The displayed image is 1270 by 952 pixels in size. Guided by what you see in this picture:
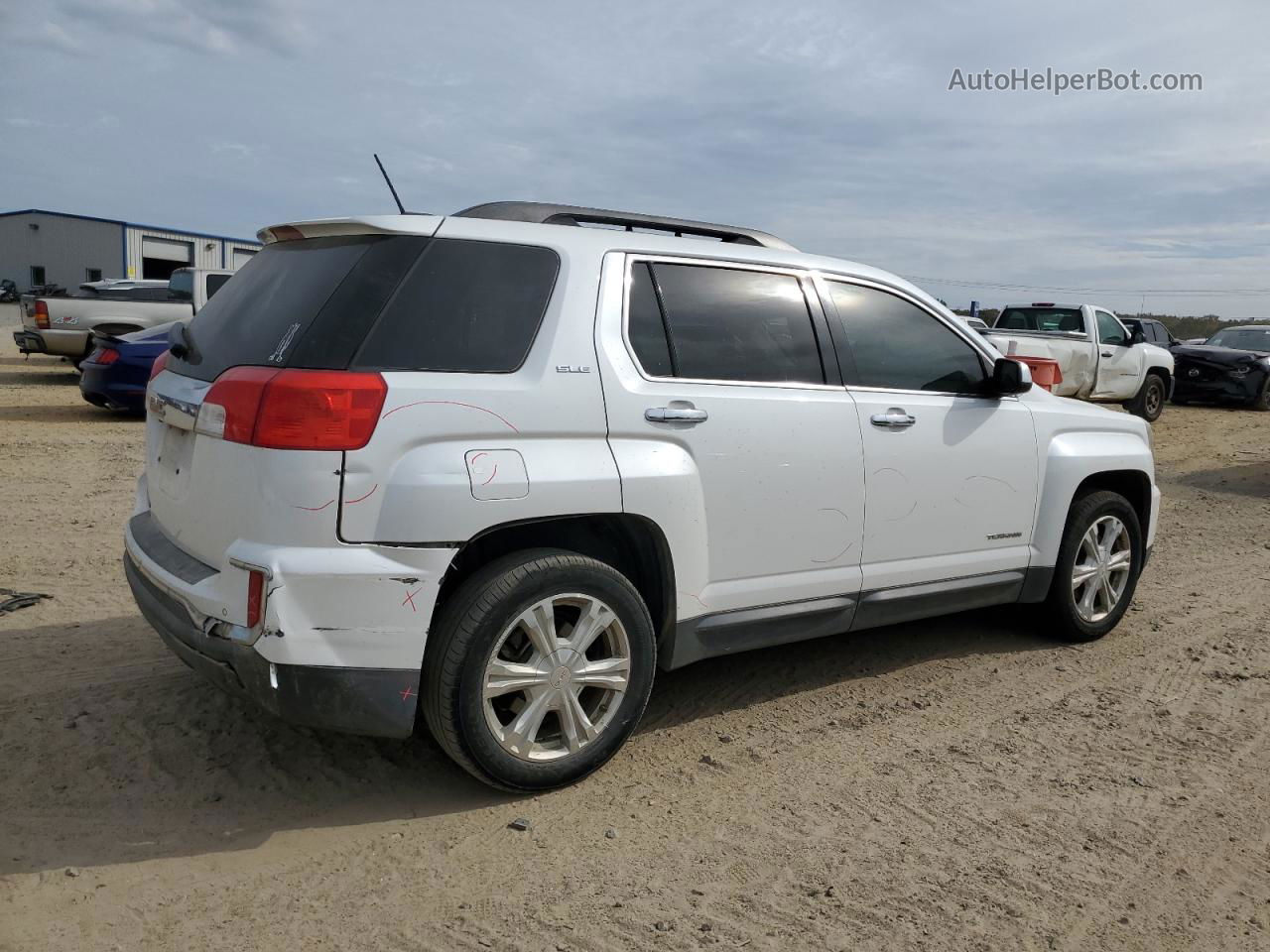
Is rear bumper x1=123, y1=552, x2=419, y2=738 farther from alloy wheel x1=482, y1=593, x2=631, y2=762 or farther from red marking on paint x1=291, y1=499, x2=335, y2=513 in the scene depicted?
red marking on paint x1=291, y1=499, x2=335, y2=513

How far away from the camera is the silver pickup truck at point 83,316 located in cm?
1578

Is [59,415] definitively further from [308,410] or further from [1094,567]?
[1094,567]

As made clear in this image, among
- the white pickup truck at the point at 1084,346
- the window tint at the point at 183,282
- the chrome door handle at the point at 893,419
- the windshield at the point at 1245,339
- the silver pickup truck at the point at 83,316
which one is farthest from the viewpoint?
the windshield at the point at 1245,339

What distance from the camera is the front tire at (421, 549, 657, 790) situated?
3.18 m

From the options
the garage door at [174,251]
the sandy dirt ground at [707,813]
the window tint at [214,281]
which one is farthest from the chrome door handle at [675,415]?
the garage door at [174,251]

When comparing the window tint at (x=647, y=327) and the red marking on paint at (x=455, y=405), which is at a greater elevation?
the window tint at (x=647, y=327)

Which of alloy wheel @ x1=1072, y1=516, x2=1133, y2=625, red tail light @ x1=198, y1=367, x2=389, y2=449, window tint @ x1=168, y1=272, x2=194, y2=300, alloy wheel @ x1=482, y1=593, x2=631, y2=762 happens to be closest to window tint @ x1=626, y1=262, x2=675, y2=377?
alloy wheel @ x1=482, y1=593, x2=631, y2=762

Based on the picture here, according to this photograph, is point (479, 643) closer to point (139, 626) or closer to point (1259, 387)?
point (139, 626)

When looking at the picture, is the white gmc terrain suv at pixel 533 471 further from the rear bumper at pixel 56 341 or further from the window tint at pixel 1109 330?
the rear bumper at pixel 56 341

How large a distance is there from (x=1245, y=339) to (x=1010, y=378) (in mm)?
19674

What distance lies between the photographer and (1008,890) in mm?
2980

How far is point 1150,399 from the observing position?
1731cm

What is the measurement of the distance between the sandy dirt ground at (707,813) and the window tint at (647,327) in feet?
4.79

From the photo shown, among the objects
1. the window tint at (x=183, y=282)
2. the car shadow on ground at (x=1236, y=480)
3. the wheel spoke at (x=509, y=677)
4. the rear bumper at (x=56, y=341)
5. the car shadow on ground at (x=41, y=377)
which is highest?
the window tint at (x=183, y=282)
